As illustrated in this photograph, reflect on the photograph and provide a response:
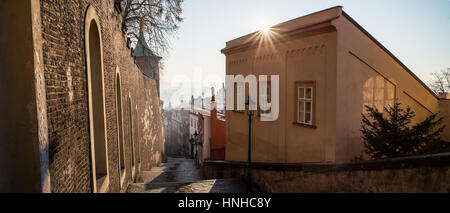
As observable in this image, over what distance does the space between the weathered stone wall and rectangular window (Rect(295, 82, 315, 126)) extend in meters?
1.79

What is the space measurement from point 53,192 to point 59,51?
1.69 meters

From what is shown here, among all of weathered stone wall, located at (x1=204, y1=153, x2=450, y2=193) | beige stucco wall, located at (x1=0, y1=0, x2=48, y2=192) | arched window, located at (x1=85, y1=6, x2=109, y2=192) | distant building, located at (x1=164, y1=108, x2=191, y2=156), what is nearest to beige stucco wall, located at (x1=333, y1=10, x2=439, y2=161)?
weathered stone wall, located at (x1=204, y1=153, x2=450, y2=193)

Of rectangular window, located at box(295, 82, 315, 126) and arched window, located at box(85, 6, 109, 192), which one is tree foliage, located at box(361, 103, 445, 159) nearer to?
rectangular window, located at box(295, 82, 315, 126)

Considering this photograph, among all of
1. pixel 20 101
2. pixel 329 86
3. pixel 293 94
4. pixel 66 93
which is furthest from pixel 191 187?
pixel 20 101

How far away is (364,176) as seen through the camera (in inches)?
222

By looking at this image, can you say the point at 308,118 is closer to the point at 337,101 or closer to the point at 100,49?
the point at 337,101

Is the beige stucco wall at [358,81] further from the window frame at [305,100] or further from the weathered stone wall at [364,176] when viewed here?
the weathered stone wall at [364,176]

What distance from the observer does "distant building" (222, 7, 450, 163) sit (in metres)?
7.88

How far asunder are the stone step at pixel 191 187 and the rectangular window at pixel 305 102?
3.15m

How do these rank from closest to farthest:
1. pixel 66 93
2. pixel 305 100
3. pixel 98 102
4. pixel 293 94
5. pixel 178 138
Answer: pixel 66 93
pixel 98 102
pixel 305 100
pixel 293 94
pixel 178 138

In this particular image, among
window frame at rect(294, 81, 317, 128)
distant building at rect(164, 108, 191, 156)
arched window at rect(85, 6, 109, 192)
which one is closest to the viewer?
arched window at rect(85, 6, 109, 192)

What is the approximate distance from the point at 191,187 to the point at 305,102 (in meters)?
4.71

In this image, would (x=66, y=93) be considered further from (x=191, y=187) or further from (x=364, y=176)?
(x=191, y=187)
